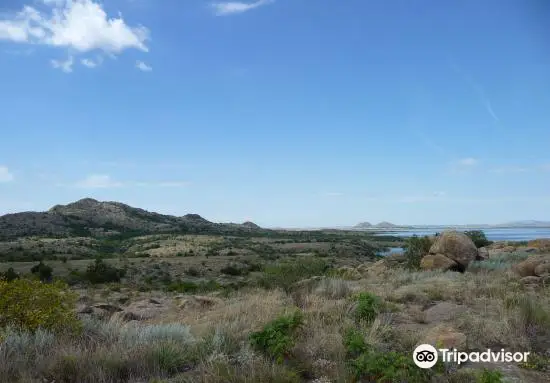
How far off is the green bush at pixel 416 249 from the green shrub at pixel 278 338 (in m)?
19.1

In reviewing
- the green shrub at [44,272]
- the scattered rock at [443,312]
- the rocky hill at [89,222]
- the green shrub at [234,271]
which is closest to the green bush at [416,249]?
the scattered rock at [443,312]

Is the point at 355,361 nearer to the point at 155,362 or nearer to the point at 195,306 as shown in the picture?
the point at 155,362

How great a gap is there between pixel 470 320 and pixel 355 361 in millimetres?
4055

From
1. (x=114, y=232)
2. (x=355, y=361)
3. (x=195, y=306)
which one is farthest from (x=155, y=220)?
(x=355, y=361)

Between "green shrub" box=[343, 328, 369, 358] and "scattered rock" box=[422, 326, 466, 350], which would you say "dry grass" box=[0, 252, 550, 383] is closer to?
"green shrub" box=[343, 328, 369, 358]

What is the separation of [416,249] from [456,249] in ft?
9.37

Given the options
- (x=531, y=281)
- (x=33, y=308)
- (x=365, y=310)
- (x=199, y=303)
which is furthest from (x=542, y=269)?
(x=33, y=308)

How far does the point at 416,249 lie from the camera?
2623 centimetres

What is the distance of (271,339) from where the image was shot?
21.5 feet

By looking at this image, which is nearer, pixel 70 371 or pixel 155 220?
pixel 70 371

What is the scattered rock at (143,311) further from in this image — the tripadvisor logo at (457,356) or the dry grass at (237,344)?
the tripadvisor logo at (457,356)

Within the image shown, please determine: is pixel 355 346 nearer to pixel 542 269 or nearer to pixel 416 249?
pixel 542 269

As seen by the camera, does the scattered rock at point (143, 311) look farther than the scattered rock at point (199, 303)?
No

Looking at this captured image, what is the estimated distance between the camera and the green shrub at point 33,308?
7.23 meters
